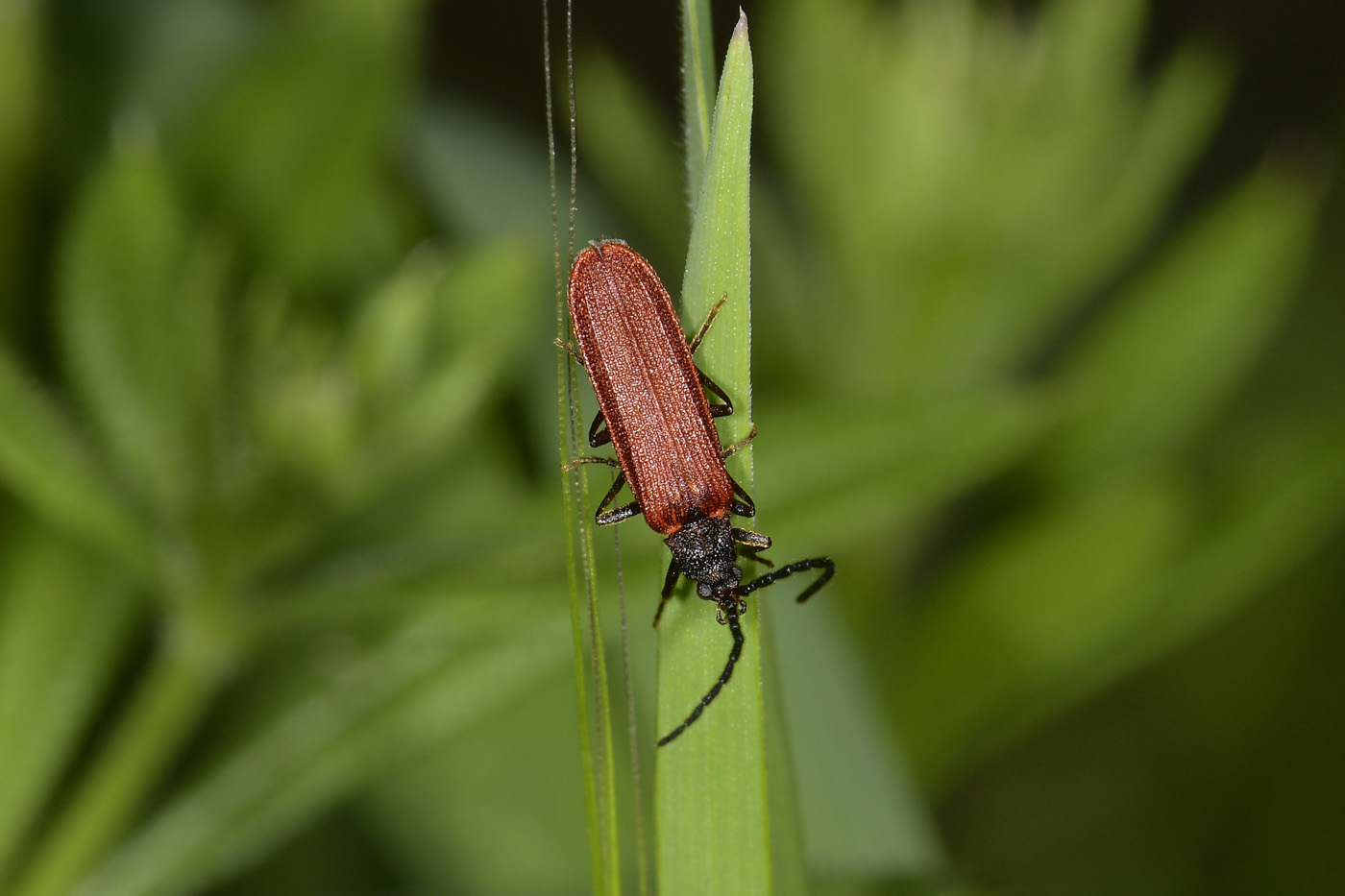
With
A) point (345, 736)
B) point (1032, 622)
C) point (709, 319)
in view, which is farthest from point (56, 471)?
point (1032, 622)

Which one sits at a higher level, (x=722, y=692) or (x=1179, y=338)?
(x=1179, y=338)

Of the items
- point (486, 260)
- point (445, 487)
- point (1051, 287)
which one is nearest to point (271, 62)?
point (486, 260)

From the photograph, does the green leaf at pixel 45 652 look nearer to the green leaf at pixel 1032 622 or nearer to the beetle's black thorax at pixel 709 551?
the beetle's black thorax at pixel 709 551

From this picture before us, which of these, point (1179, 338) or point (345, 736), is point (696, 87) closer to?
point (345, 736)

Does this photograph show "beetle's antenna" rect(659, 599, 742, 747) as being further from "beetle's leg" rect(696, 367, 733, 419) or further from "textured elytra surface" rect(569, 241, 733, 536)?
"textured elytra surface" rect(569, 241, 733, 536)

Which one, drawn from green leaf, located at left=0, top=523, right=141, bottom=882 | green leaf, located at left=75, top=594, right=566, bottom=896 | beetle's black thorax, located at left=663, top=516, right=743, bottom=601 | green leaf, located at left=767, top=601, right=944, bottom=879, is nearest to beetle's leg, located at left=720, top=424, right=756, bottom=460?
beetle's black thorax, located at left=663, top=516, right=743, bottom=601

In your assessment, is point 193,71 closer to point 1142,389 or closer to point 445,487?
point 445,487

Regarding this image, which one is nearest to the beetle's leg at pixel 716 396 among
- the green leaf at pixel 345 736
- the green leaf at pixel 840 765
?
the green leaf at pixel 345 736
